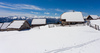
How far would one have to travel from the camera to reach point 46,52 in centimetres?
543

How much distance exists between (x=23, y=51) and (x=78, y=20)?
97.0 ft

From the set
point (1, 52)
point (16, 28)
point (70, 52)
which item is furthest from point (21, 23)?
point (70, 52)

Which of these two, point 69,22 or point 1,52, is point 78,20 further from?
point 1,52

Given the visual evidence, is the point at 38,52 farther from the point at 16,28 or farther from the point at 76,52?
the point at 16,28

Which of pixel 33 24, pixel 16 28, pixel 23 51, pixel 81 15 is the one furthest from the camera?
pixel 33 24

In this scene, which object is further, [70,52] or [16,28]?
[16,28]

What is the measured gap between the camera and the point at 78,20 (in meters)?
29.4

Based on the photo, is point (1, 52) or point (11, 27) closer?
point (1, 52)

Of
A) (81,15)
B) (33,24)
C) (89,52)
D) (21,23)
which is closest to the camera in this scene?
(89,52)

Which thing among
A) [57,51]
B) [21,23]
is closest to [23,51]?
[57,51]

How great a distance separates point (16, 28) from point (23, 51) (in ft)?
71.6

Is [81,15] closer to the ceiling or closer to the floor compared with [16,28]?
closer to the ceiling

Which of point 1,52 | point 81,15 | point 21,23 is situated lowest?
point 1,52

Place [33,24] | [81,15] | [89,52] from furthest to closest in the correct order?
[33,24] → [81,15] → [89,52]
